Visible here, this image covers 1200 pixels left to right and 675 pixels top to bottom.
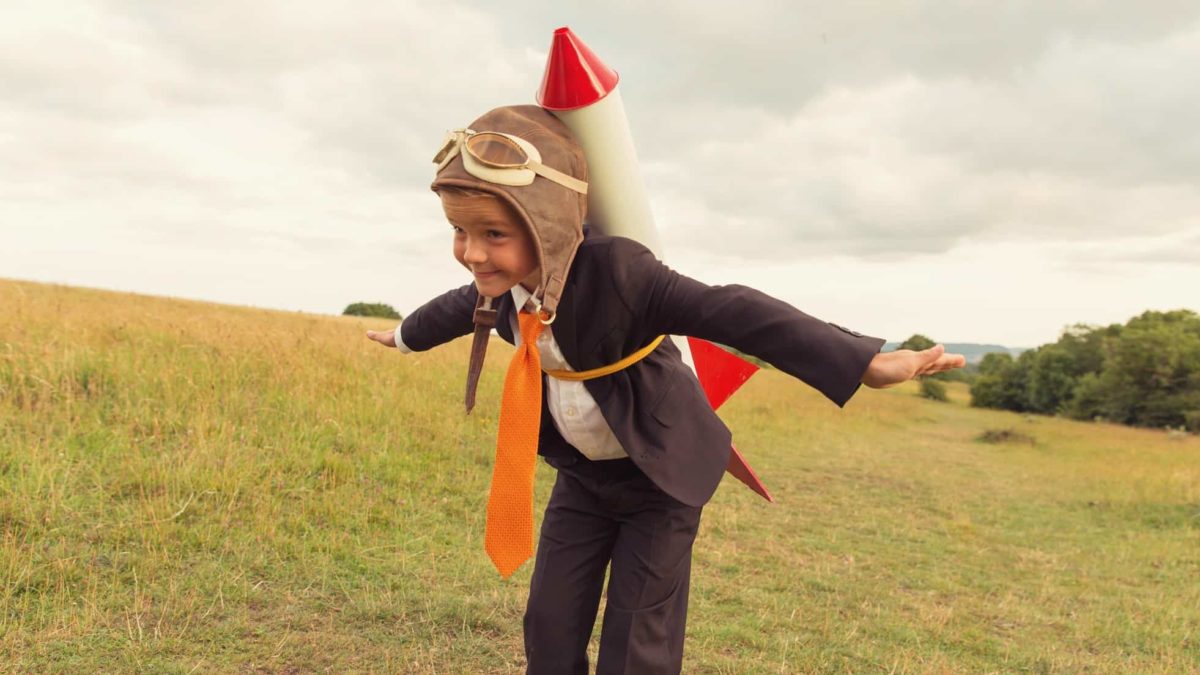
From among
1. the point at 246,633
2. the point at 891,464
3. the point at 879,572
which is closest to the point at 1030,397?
the point at 891,464

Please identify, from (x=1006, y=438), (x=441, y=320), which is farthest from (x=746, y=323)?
(x=1006, y=438)

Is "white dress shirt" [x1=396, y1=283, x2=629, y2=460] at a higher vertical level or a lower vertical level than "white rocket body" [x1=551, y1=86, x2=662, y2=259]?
lower

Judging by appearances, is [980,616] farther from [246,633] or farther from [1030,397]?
[1030,397]

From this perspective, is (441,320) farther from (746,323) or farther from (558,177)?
(746,323)

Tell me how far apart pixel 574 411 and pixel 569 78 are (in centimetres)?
105

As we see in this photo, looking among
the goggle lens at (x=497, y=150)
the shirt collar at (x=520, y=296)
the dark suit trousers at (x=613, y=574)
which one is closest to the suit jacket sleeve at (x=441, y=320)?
the shirt collar at (x=520, y=296)

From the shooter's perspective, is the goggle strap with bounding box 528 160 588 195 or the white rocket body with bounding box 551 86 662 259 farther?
the white rocket body with bounding box 551 86 662 259

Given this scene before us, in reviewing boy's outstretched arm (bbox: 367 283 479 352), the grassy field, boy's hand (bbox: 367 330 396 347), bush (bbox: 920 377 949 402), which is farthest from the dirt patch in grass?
bush (bbox: 920 377 949 402)

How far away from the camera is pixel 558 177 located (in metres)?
2.20

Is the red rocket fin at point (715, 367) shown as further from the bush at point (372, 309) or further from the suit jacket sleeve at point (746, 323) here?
the bush at point (372, 309)

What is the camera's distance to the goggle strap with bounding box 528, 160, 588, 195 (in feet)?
7.02

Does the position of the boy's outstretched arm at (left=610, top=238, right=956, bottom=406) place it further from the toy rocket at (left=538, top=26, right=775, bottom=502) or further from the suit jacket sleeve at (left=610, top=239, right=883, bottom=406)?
the toy rocket at (left=538, top=26, right=775, bottom=502)

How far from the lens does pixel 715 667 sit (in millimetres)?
3533

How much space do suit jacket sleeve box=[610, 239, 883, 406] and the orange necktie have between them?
0.32 m
